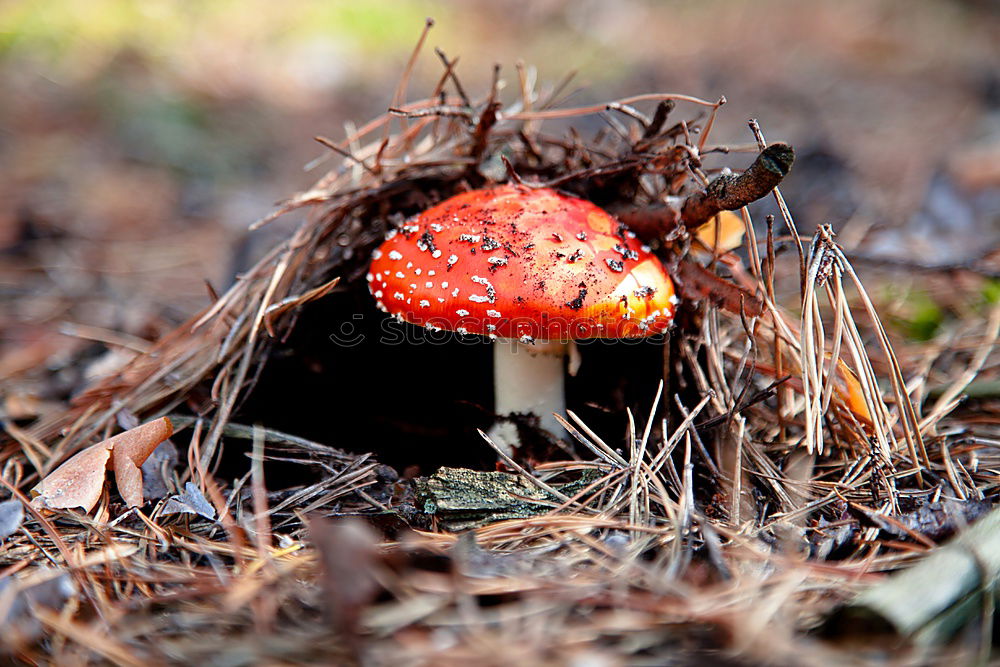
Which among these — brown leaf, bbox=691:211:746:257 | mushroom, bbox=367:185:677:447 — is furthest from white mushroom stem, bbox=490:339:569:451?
brown leaf, bbox=691:211:746:257

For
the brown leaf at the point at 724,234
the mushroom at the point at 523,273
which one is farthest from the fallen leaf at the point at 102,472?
the brown leaf at the point at 724,234

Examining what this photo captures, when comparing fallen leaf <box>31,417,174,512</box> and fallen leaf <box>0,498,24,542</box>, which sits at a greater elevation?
fallen leaf <box>31,417,174,512</box>

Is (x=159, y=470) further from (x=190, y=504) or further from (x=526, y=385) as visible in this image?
(x=526, y=385)

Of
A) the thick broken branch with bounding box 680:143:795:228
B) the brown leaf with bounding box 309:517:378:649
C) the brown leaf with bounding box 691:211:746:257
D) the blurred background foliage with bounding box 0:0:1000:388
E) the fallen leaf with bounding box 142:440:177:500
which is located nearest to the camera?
the brown leaf with bounding box 309:517:378:649

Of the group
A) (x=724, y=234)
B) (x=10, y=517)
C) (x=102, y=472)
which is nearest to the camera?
(x=10, y=517)

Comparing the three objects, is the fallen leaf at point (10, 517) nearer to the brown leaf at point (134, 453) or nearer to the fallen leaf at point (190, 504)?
the brown leaf at point (134, 453)

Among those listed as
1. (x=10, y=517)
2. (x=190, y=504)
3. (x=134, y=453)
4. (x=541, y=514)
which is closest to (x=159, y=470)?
(x=134, y=453)

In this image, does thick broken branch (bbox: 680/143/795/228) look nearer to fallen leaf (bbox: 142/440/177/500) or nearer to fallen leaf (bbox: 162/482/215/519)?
fallen leaf (bbox: 162/482/215/519)
